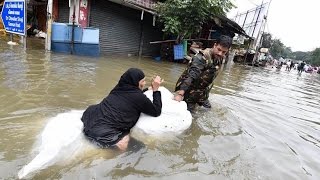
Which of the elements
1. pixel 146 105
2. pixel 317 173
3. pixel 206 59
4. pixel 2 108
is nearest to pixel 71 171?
pixel 146 105

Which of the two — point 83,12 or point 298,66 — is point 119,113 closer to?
point 83,12

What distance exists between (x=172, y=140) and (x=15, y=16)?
7335mm

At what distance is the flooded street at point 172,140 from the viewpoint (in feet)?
10.8

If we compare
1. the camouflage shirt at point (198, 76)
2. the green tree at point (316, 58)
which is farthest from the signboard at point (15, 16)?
the green tree at point (316, 58)

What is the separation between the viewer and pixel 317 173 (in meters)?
3.97

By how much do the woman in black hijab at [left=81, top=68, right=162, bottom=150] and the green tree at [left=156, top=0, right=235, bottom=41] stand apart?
11.6 metres

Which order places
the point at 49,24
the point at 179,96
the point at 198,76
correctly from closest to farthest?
the point at 179,96 < the point at 198,76 < the point at 49,24

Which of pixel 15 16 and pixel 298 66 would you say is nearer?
pixel 15 16

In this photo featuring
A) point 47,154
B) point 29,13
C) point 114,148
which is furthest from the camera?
point 29,13

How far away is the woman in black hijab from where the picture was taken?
3.44 metres

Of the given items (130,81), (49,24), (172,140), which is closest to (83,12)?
(49,24)

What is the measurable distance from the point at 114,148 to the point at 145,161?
15.0 inches

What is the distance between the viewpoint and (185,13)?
15.0 meters

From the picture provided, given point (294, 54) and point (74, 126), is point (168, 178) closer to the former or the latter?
point (74, 126)
